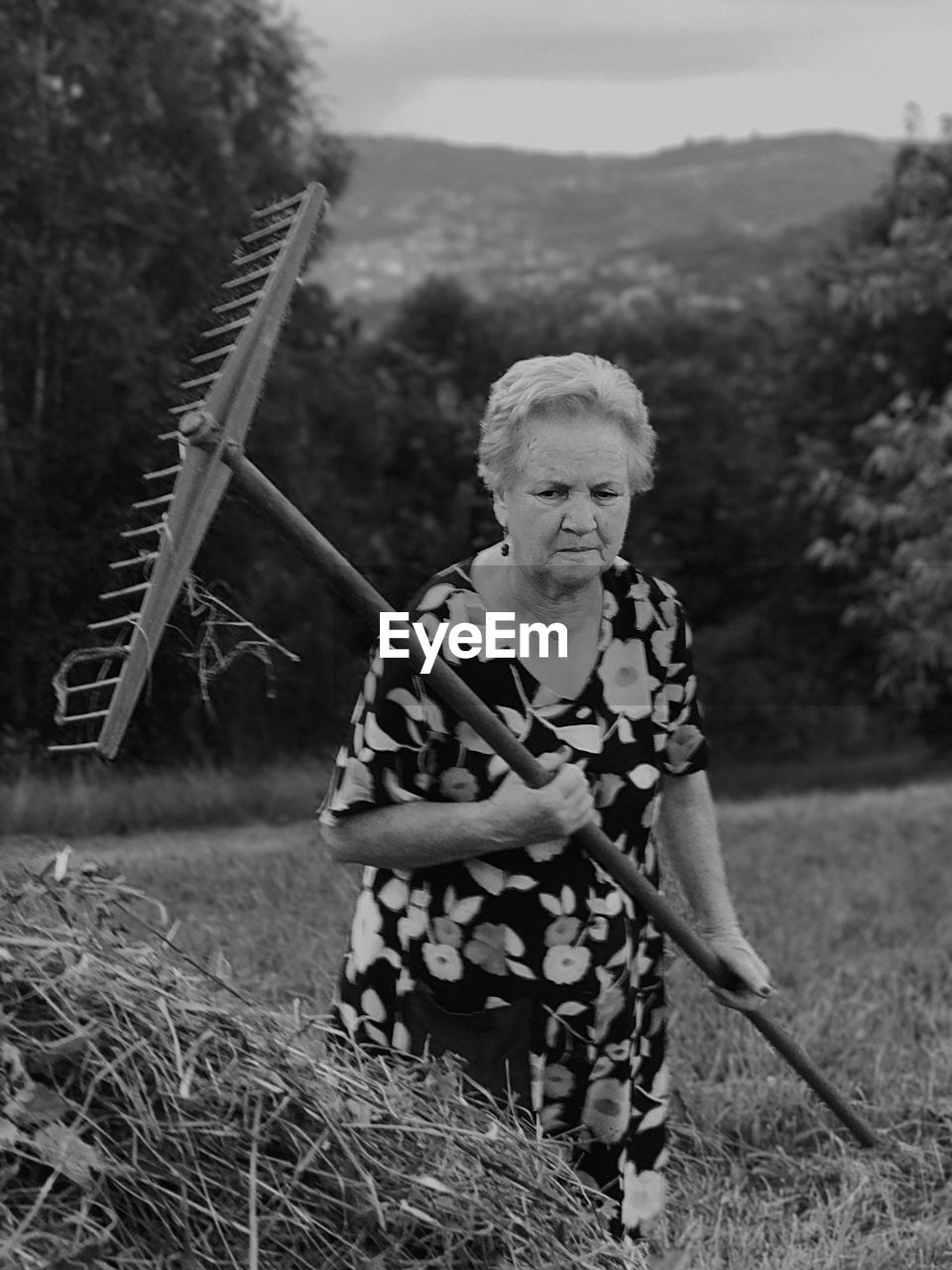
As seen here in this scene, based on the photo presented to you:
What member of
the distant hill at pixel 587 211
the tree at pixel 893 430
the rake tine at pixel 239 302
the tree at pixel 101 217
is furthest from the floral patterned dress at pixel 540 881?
the distant hill at pixel 587 211

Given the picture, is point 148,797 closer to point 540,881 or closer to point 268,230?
point 540,881

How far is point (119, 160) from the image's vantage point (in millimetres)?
12375

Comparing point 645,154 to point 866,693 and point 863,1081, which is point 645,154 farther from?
point 863,1081

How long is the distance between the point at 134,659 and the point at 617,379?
0.79 meters

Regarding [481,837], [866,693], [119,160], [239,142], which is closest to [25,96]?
[119,160]

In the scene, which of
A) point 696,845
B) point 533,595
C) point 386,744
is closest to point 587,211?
point 696,845

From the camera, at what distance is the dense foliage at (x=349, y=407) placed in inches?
298

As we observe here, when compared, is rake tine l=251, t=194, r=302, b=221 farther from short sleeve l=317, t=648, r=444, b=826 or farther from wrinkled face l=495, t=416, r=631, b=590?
short sleeve l=317, t=648, r=444, b=826

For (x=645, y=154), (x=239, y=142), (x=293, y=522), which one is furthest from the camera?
(x=645, y=154)

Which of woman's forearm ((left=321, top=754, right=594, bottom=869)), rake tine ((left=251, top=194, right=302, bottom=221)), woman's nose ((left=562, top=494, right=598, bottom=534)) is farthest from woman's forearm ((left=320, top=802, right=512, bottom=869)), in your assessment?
rake tine ((left=251, top=194, right=302, bottom=221))

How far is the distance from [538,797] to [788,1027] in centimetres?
231

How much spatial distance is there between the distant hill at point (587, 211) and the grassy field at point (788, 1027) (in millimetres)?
10761

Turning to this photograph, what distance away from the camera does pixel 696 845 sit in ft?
Answer: 8.52

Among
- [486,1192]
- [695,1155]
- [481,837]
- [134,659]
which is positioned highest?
[134,659]
